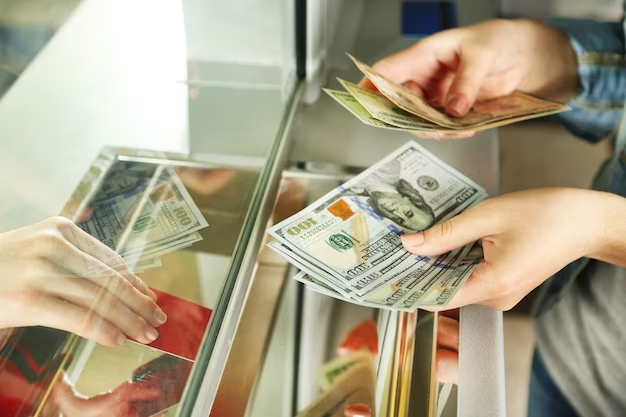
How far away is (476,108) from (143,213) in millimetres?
553

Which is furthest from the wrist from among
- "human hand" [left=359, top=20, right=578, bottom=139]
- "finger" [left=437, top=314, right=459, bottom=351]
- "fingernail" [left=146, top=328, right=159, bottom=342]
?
"fingernail" [left=146, top=328, right=159, bottom=342]

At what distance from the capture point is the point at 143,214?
63 centimetres

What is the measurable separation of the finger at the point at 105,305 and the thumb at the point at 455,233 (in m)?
0.32

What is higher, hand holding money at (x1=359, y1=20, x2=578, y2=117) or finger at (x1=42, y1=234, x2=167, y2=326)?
hand holding money at (x1=359, y1=20, x2=578, y2=117)

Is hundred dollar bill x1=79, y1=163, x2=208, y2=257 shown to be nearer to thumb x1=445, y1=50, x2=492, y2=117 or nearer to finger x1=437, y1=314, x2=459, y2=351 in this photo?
finger x1=437, y1=314, x2=459, y2=351

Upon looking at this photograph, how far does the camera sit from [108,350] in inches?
22.5

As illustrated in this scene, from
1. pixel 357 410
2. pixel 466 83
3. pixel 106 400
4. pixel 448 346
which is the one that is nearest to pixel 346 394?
pixel 357 410

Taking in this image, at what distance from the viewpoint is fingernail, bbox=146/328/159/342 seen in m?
0.59

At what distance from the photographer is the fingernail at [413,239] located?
72 centimetres

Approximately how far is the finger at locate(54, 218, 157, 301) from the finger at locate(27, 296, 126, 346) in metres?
0.04

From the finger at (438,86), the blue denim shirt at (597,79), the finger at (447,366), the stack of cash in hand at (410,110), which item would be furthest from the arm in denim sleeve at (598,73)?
the finger at (447,366)

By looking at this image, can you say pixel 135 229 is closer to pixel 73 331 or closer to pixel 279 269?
pixel 73 331

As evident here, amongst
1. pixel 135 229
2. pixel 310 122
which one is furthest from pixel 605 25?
pixel 135 229

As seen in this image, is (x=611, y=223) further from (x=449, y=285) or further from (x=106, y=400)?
(x=106, y=400)
